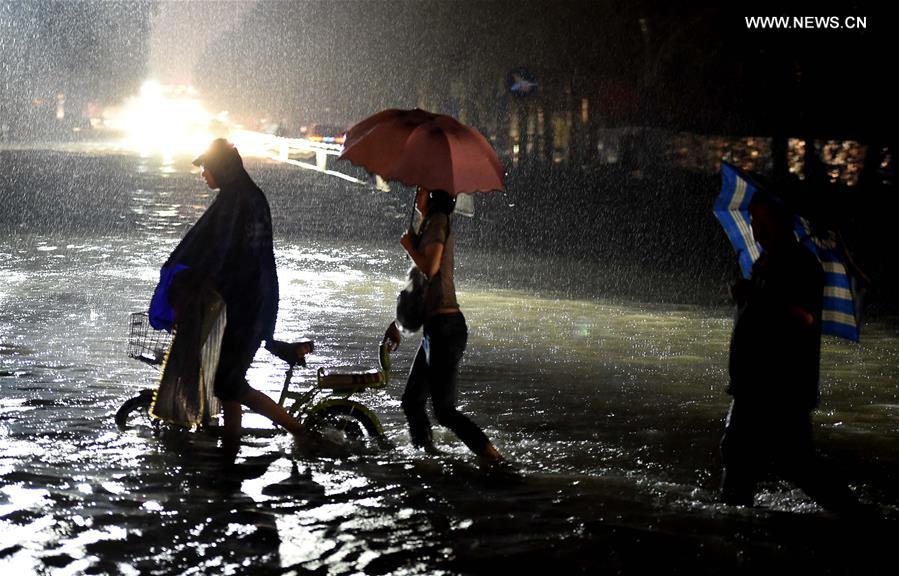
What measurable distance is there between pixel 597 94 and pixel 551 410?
29.7m

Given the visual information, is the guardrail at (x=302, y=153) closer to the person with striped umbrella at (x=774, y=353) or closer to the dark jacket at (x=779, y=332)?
the person with striped umbrella at (x=774, y=353)

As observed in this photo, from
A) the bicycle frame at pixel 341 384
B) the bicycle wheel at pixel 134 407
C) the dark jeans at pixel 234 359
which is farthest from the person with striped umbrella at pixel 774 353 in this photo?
the bicycle wheel at pixel 134 407

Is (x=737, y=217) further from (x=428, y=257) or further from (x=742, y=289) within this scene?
(x=428, y=257)

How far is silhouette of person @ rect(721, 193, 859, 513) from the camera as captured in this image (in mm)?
5930

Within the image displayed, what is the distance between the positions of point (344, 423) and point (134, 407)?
114cm

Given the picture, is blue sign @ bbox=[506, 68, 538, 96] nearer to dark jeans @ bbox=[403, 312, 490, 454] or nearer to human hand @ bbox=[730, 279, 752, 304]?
dark jeans @ bbox=[403, 312, 490, 454]

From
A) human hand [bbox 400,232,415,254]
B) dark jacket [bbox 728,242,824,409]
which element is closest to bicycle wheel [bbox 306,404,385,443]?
human hand [bbox 400,232,415,254]

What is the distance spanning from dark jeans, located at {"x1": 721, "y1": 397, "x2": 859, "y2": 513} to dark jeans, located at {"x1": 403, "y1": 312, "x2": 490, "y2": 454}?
4.90ft

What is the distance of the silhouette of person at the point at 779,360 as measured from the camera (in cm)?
593

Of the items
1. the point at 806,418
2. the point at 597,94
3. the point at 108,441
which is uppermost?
the point at 597,94

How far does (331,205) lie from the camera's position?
31.0 meters

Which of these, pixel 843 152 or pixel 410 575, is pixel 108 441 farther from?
pixel 843 152

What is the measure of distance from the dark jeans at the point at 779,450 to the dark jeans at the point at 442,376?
1495 mm

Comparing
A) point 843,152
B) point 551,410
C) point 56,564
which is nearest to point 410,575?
point 56,564
